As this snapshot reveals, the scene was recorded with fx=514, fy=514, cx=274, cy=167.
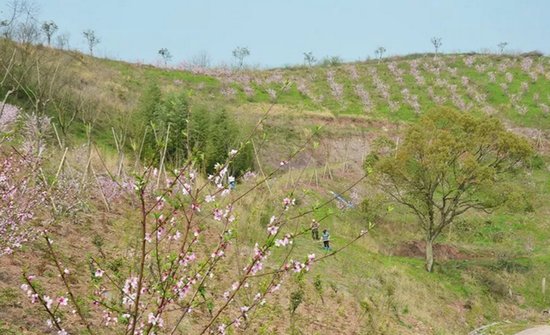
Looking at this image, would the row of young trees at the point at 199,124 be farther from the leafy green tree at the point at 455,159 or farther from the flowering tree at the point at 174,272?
the flowering tree at the point at 174,272

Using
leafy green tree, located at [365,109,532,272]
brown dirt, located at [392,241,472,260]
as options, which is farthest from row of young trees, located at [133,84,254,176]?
brown dirt, located at [392,241,472,260]

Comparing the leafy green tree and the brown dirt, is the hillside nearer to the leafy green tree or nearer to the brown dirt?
the brown dirt

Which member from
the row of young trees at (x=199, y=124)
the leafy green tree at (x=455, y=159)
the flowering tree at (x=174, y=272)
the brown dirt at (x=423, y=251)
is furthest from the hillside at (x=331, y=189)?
the leafy green tree at (x=455, y=159)

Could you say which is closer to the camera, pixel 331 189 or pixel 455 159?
pixel 455 159

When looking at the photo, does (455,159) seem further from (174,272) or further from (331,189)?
(174,272)

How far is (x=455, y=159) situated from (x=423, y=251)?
5340mm

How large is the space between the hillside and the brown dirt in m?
0.07

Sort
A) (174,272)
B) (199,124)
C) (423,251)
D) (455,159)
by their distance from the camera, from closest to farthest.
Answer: (174,272)
(455,159)
(423,251)
(199,124)

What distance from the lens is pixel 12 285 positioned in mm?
7770

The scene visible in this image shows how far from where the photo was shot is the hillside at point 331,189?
1045 centimetres

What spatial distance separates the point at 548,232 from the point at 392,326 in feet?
63.2

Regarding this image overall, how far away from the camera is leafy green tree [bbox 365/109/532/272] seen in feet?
62.5

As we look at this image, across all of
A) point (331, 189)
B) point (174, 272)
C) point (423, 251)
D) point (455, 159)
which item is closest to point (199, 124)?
point (331, 189)

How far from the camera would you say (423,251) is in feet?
75.3
